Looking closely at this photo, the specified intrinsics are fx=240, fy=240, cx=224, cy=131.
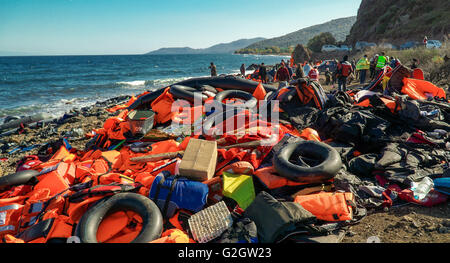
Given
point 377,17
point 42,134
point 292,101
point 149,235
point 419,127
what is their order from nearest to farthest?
point 149,235 < point 419,127 < point 292,101 < point 42,134 < point 377,17

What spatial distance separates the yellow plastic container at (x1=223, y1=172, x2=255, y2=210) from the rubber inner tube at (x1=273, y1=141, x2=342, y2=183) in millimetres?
451

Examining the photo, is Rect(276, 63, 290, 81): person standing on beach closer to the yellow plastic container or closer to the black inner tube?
the black inner tube

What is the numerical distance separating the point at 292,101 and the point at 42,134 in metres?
8.27

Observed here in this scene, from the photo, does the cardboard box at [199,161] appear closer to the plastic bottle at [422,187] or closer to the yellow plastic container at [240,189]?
the yellow plastic container at [240,189]

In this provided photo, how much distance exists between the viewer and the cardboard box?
10.3 feet

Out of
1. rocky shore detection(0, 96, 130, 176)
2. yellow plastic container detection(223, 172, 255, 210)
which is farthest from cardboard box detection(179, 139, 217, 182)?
rocky shore detection(0, 96, 130, 176)

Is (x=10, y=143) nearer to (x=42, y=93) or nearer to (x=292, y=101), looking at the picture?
(x=292, y=101)

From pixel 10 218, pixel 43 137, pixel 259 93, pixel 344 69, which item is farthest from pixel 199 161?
pixel 344 69

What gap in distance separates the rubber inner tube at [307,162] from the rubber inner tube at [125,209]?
166cm

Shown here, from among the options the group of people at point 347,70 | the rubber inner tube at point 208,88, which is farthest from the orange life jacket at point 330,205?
the group of people at point 347,70

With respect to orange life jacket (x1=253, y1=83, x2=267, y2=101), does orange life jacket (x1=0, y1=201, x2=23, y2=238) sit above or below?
below

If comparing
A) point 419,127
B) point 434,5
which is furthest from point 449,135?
point 434,5

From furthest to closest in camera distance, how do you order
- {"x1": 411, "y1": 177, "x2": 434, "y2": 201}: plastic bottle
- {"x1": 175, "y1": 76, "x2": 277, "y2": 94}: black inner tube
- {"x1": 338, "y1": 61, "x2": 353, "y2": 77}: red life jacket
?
1. {"x1": 338, "y1": 61, "x2": 353, "y2": 77}: red life jacket
2. {"x1": 175, "y1": 76, "x2": 277, "y2": 94}: black inner tube
3. {"x1": 411, "y1": 177, "x2": 434, "y2": 201}: plastic bottle

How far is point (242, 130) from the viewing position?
178 inches
